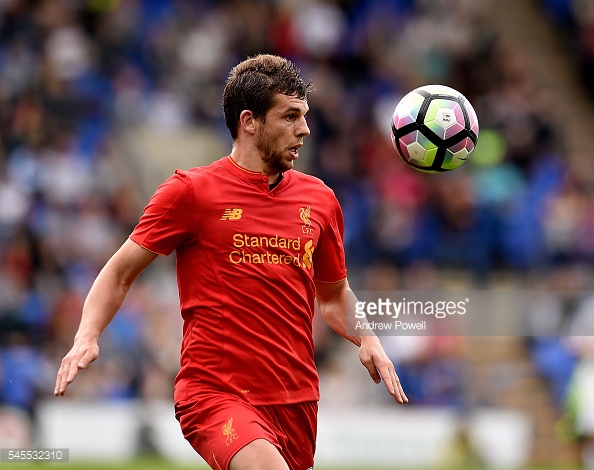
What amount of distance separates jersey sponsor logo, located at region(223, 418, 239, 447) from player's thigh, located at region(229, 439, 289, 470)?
0.08 metres

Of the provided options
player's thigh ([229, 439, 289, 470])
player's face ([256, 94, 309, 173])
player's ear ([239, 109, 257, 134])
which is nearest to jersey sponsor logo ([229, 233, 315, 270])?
player's face ([256, 94, 309, 173])

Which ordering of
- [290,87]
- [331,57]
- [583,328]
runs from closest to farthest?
[290,87]
[583,328]
[331,57]

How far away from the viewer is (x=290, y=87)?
19.7ft

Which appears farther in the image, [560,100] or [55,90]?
[560,100]

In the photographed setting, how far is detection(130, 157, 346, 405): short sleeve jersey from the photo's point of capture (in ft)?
19.1

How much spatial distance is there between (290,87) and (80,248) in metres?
9.58

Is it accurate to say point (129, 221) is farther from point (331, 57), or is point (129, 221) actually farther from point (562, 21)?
point (562, 21)

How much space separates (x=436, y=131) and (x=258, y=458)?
97.8 inches

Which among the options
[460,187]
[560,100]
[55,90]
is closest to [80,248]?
[55,90]

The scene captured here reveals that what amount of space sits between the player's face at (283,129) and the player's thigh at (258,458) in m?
1.47

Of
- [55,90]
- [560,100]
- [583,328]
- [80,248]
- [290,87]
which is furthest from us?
[560,100]

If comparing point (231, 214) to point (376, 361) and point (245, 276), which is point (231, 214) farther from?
point (376, 361)
